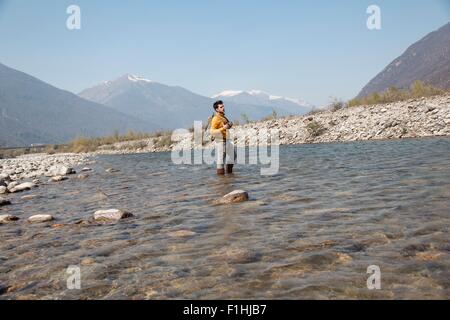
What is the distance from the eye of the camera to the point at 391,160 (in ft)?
46.4

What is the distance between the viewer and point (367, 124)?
95.1ft

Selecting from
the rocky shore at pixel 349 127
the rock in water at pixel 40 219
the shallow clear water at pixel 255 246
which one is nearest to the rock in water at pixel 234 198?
the shallow clear water at pixel 255 246

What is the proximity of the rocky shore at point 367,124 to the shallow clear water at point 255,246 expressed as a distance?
16.4 meters

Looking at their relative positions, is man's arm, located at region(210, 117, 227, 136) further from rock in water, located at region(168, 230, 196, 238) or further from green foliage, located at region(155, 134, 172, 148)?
green foliage, located at region(155, 134, 172, 148)

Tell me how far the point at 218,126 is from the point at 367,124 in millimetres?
18356

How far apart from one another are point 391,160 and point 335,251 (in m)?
10.4

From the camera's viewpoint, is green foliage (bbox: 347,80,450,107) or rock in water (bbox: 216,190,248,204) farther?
green foliage (bbox: 347,80,450,107)

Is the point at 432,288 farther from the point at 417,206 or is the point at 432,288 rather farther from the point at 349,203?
the point at 349,203

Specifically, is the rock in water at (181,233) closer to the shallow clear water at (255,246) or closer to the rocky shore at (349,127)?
the shallow clear water at (255,246)

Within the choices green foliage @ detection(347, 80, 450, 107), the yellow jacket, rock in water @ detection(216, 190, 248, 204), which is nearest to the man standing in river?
the yellow jacket

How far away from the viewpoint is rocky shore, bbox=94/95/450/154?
25.0 meters

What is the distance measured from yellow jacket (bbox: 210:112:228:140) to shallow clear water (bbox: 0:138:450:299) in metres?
4.45

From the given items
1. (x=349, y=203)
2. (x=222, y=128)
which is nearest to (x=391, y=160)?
(x=222, y=128)

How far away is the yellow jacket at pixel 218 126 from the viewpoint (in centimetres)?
1416
